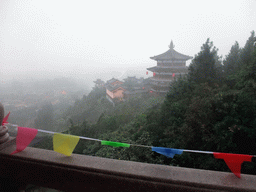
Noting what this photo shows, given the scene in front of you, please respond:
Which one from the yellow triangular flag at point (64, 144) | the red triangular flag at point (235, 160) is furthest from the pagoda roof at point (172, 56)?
the yellow triangular flag at point (64, 144)

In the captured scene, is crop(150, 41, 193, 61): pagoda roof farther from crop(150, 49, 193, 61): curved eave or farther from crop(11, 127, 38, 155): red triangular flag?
crop(11, 127, 38, 155): red triangular flag

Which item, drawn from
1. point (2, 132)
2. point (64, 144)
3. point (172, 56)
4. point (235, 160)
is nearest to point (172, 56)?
point (172, 56)

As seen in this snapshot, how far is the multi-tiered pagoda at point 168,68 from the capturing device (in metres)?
14.9

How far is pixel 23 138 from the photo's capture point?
50.7 inches

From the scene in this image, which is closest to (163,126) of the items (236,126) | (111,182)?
(236,126)

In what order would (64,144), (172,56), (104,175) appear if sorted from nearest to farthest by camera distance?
(104,175) → (64,144) → (172,56)

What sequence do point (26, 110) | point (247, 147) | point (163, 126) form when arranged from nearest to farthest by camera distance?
point (247, 147) → point (163, 126) → point (26, 110)

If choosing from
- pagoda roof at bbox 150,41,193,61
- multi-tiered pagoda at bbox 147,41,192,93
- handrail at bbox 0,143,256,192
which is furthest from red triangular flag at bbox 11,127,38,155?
pagoda roof at bbox 150,41,193,61

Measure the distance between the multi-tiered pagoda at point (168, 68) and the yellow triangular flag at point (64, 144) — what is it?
14247mm

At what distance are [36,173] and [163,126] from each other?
4783 mm

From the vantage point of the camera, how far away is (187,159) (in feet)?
12.6

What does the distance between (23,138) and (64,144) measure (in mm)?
386

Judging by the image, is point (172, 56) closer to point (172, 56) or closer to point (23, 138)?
point (172, 56)

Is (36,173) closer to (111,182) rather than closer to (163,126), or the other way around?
(111,182)
